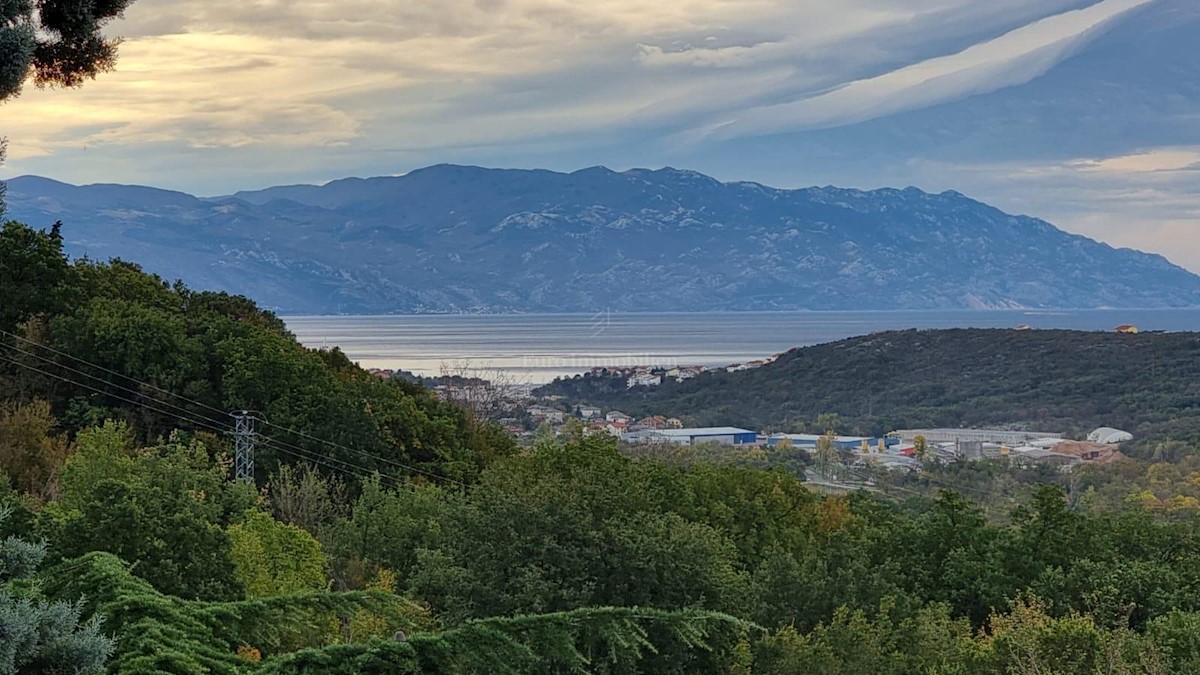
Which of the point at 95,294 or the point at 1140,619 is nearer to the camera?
the point at 1140,619

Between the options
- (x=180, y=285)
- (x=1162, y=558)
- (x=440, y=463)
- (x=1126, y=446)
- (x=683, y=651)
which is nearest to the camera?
(x=683, y=651)

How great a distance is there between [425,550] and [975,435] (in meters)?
76.7

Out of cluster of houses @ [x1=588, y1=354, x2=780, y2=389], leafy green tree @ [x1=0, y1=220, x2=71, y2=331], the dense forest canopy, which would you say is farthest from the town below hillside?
leafy green tree @ [x1=0, y1=220, x2=71, y2=331]

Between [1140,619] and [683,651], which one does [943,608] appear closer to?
[1140,619]

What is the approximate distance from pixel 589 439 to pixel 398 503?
4.73m

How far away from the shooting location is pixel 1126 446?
7569 centimetres

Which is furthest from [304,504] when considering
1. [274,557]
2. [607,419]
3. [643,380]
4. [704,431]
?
[643,380]

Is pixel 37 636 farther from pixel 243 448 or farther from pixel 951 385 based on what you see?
pixel 951 385

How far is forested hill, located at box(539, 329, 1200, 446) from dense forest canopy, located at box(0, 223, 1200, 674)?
60.8 meters

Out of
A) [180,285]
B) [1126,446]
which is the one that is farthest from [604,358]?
[180,285]

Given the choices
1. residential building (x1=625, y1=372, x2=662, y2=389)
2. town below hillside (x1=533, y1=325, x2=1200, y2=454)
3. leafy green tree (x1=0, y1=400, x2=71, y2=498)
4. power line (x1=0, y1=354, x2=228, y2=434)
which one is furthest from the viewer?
residential building (x1=625, y1=372, x2=662, y2=389)

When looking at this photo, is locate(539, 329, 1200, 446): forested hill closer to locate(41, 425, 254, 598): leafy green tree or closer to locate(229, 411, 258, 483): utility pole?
locate(229, 411, 258, 483): utility pole

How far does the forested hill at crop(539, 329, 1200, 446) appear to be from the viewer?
3602 inches

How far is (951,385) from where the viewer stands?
352 feet
